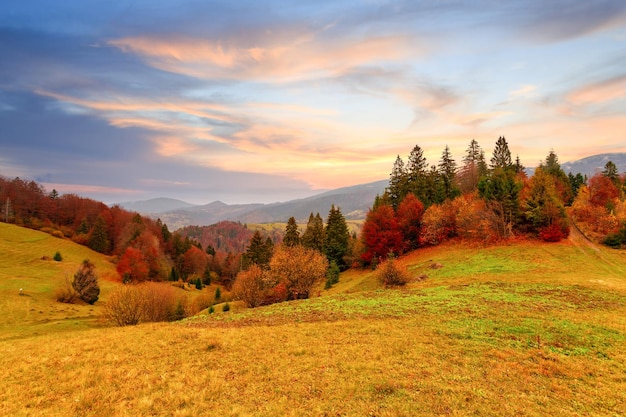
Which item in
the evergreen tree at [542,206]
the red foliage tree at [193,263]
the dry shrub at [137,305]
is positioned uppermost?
the evergreen tree at [542,206]

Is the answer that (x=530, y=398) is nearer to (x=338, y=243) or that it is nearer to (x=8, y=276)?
(x=338, y=243)

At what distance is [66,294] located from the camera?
49.8 metres

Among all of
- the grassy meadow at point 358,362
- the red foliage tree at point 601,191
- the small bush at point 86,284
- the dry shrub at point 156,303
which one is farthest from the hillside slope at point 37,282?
the red foliage tree at point 601,191

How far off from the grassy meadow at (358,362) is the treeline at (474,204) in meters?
29.4

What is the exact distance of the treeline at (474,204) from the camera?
183 feet

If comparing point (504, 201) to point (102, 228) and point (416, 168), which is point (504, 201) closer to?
point (416, 168)

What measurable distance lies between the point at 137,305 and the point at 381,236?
49196 mm

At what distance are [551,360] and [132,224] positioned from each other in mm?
124972

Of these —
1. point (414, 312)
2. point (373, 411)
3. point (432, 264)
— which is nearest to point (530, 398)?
point (373, 411)

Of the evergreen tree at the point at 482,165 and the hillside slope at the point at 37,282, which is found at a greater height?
the evergreen tree at the point at 482,165

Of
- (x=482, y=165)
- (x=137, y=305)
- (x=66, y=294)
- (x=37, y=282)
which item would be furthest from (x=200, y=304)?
(x=482, y=165)

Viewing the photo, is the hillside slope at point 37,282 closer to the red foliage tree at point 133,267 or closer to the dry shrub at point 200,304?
the red foliage tree at point 133,267

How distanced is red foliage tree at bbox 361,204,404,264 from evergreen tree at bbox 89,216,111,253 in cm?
9133

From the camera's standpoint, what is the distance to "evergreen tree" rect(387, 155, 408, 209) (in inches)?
3179
